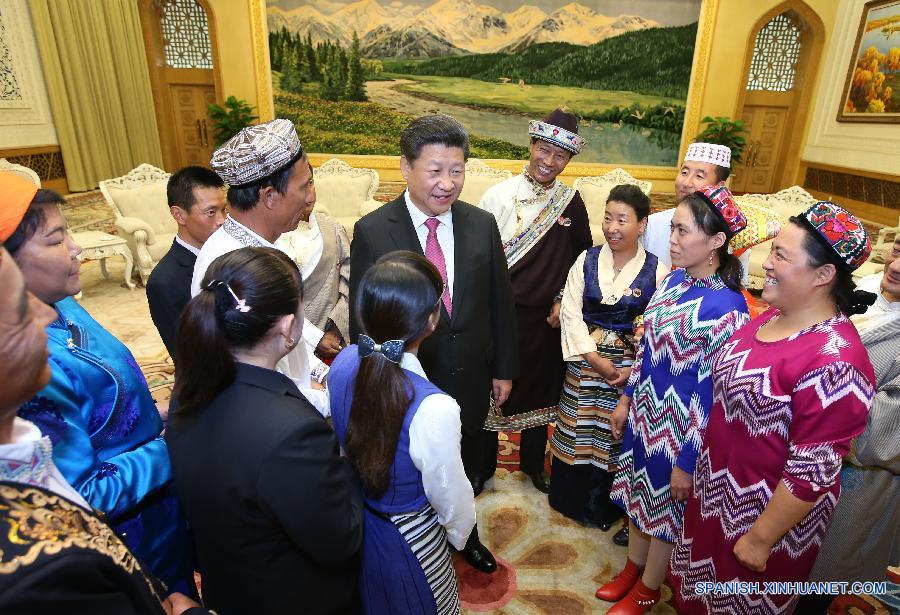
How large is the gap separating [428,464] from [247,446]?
0.42 meters

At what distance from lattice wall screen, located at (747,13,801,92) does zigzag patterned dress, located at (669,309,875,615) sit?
9.00m

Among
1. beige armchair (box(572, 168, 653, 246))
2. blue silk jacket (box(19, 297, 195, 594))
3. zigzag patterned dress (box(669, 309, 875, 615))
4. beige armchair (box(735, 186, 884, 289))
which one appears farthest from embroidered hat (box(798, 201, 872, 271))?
beige armchair (box(572, 168, 653, 246))

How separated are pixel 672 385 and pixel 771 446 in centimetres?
40

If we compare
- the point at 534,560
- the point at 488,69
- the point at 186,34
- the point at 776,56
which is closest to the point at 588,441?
the point at 534,560

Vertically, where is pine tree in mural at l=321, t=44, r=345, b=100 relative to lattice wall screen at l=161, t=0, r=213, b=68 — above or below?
below

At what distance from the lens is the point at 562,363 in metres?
2.57

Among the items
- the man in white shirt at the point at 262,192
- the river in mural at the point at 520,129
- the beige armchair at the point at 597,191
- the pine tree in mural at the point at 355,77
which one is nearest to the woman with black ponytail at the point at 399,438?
the man in white shirt at the point at 262,192

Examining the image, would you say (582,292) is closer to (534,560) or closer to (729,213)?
(729,213)

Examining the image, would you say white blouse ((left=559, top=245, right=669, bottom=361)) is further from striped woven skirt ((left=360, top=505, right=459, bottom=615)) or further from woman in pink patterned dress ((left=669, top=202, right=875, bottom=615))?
striped woven skirt ((left=360, top=505, right=459, bottom=615))

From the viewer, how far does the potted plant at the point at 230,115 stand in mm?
7894

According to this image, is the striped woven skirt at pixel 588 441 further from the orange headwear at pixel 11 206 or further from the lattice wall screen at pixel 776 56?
the lattice wall screen at pixel 776 56

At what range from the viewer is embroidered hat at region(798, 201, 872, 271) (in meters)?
1.24

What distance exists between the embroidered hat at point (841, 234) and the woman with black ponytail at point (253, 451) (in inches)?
52.1

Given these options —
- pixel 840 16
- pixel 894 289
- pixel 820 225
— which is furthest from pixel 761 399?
pixel 840 16
